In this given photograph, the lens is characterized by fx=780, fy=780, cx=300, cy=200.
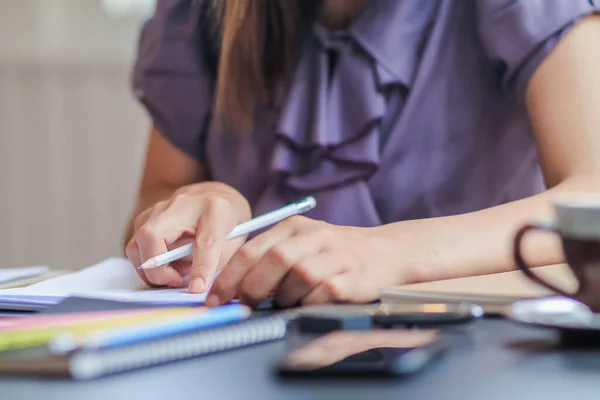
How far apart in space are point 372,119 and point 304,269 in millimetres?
441

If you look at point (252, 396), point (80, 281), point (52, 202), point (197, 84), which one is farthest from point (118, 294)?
point (52, 202)

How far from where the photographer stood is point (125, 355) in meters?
0.32

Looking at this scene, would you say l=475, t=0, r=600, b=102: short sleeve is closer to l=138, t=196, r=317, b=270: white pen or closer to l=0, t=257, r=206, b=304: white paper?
l=138, t=196, r=317, b=270: white pen

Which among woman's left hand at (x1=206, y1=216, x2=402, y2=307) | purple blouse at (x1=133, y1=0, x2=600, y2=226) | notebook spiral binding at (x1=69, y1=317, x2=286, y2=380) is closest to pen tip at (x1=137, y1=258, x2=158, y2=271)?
woman's left hand at (x1=206, y1=216, x2=402, y2=307)

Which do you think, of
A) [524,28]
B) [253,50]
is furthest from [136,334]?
[253,50]

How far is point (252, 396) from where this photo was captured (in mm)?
289

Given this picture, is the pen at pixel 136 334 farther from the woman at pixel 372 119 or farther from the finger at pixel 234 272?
the woman at pixel 372 119

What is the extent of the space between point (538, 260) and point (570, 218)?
24cm

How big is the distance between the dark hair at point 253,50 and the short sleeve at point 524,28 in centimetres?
26

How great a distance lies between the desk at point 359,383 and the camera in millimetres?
288

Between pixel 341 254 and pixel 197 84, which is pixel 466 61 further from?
pixel 341 254

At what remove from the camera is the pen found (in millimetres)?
323

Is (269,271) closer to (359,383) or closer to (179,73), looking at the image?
(359,383)

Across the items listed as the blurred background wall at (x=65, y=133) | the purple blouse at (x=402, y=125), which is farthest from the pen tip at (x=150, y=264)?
the blurred background wall at (x=65, y=133)
